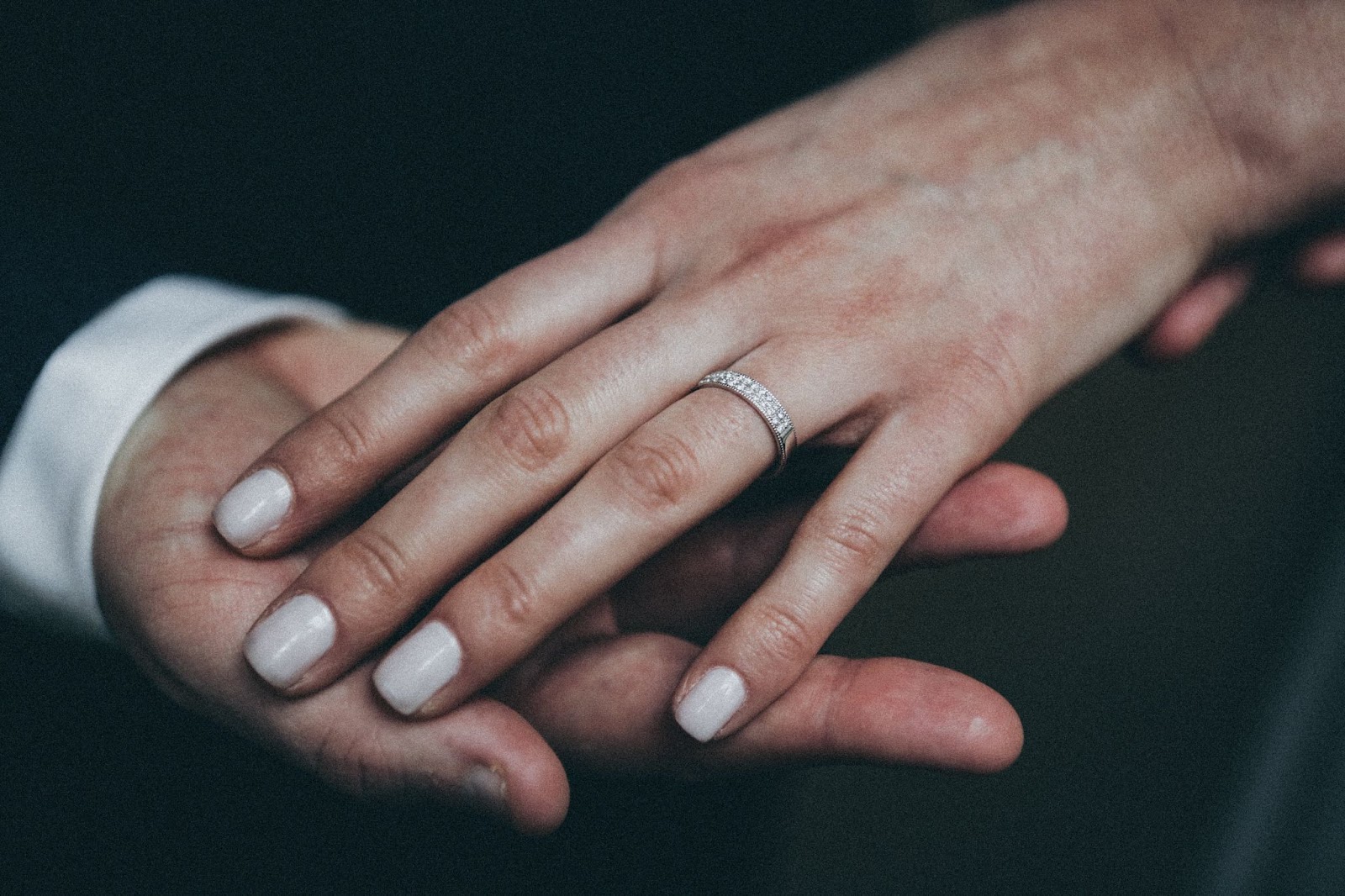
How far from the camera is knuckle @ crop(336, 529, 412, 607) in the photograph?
797mm

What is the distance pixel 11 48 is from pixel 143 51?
0.56ft

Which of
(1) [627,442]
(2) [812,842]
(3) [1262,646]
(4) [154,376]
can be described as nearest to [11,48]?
(4) [154,376]

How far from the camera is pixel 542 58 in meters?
1.27

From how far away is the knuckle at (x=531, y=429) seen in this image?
33.9 inches

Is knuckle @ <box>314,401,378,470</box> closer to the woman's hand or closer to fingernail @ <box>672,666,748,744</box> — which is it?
the woman's hand

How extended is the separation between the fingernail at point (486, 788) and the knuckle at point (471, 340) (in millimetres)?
409

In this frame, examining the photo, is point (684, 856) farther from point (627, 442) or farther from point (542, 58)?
point (542, 58)

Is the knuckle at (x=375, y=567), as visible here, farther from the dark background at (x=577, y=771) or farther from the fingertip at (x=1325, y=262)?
the fingertip at (x=1325, y=262)

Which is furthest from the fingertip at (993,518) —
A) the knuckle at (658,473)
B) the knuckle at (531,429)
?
the knuckle at (531,429)

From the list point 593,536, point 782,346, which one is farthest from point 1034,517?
point 593,536

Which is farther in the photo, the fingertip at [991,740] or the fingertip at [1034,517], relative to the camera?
the fingertip at [1034,517]

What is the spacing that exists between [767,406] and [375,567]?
0.41 metres

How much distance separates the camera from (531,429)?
865 millimetres

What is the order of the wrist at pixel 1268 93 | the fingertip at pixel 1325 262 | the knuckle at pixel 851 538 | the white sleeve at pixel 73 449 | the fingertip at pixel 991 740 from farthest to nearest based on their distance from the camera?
the fingertip at pixel 1325 262, the wrist at pixel 1268 93, the white sleeve at pixel 73 449, the knuckle at pixel 851 538, the fingertip at pixel 991 740
